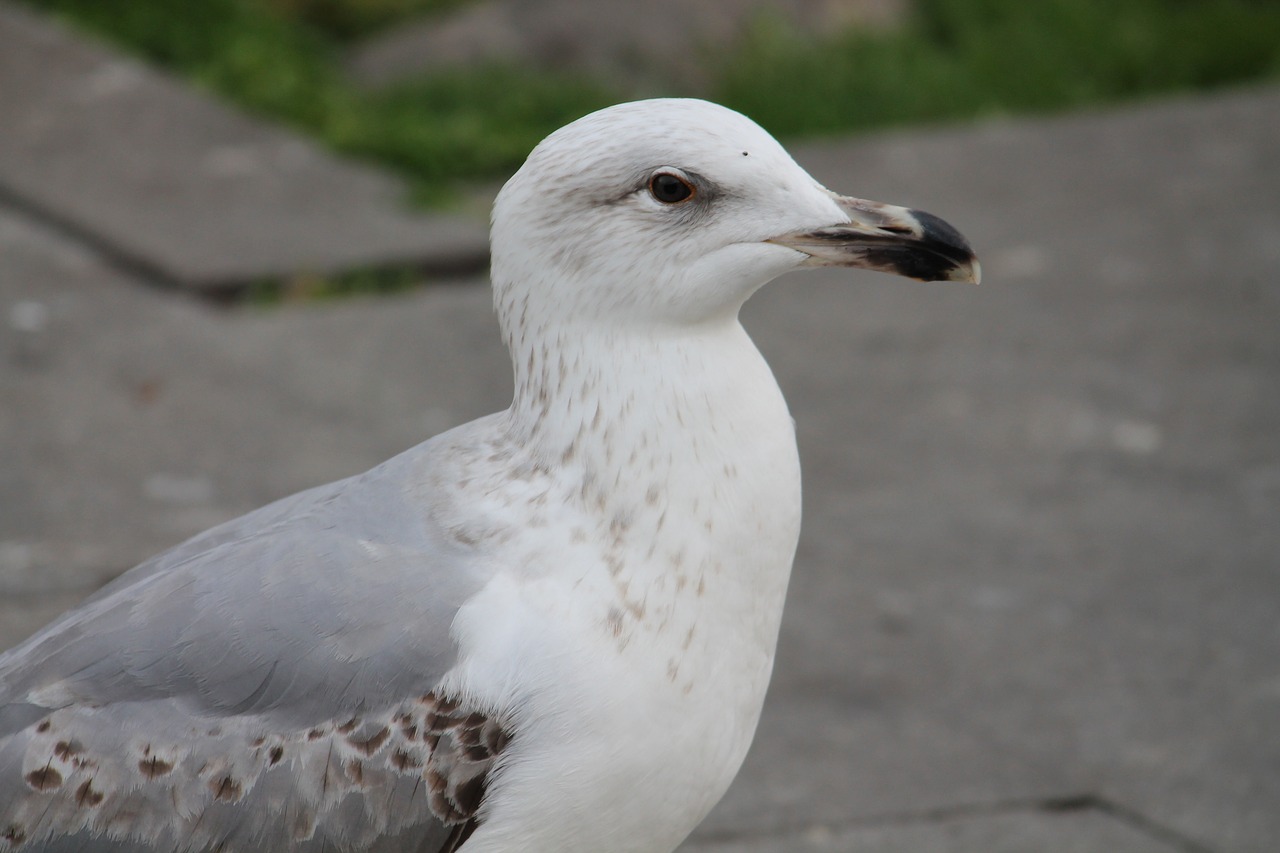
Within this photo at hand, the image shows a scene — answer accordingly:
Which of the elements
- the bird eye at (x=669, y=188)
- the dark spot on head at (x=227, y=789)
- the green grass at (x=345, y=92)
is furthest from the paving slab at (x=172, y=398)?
the bird eye at (x=669, y=188)

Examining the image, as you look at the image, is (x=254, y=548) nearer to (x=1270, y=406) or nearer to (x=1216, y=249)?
(x=1270, y=406)

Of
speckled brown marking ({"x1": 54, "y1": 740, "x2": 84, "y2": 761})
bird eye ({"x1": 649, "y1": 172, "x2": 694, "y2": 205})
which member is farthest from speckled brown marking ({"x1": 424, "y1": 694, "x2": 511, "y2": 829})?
bird eye ({"x1": 649, "y1": 172, "x2": 694, "y2": 205})

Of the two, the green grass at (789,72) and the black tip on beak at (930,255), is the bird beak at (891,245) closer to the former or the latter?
the black tip on beak at (930,255)

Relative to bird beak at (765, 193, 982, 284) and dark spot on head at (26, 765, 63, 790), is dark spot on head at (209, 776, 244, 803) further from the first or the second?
bird beak at (765, 193, 982, 284)

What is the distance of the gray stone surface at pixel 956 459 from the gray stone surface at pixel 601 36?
4.18ft

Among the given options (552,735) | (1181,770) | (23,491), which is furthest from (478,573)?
(23,491)

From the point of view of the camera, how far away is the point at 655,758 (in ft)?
7.52

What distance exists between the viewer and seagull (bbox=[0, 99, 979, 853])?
2.27 metres

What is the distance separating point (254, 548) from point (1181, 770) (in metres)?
2.11

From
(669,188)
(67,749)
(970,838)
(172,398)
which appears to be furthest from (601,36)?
(67,749)

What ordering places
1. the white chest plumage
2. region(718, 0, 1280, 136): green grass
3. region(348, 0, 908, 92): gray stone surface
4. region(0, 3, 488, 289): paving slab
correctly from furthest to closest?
region(348, 0, 908, 92): gray stone surface
region(718, 0, 1280, 136): green grass
region(0, 3, 488, 289): paving slab
the white chest plumage

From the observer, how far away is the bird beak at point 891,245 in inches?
89.4

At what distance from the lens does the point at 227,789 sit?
89.2 inches

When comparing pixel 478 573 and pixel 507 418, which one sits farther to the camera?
pixel 507 418
